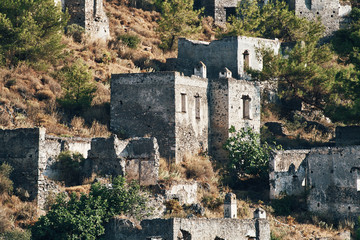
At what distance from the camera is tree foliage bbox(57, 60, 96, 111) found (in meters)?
44.4

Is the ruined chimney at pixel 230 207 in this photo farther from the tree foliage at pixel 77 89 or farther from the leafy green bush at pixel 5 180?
the tree foliage at pixel 77 89

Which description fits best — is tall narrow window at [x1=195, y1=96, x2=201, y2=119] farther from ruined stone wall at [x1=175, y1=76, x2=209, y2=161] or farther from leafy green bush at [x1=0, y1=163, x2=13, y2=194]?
leafy green bush at [x1=0, y1=163, x2=13, y2=194]

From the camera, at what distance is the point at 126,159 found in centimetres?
3719

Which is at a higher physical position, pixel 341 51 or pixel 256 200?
pixel 341 51

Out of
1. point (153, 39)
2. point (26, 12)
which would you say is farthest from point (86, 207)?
point (153, 39)

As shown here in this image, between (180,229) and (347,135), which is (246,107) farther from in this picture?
(180,229)

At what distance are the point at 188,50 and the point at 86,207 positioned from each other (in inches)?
750

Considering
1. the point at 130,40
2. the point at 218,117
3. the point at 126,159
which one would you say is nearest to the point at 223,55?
the point at 218,117

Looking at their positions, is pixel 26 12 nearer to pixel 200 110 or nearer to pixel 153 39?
pixel 200 110

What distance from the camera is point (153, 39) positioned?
59.1 metres

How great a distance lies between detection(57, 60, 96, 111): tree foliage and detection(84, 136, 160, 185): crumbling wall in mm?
7076

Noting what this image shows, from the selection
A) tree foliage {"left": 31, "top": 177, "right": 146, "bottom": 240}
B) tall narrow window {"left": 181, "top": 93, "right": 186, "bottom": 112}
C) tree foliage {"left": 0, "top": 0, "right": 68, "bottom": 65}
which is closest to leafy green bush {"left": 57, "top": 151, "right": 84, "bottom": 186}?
tree foliage {"left": 31, "top": 177, "right": 146, "bottom": 240}

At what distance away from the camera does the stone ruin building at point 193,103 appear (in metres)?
41.8

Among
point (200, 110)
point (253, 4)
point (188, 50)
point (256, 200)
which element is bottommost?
point (256, 200)
